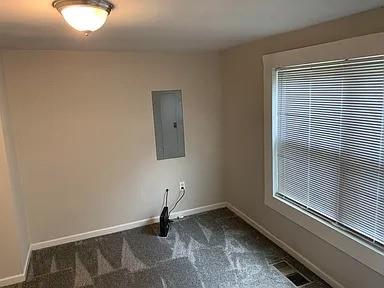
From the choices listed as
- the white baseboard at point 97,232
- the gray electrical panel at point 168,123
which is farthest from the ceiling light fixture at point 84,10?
the white baseboard at point 97,232

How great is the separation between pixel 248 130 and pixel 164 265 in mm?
1623

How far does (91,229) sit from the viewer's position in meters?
3.37

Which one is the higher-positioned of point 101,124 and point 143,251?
point 101,124

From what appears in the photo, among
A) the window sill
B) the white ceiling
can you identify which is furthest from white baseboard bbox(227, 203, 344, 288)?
the white ceiling

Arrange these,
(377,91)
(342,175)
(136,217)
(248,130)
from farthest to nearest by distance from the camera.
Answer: (136,217)
(248,130)
(342,175)
(377,91)

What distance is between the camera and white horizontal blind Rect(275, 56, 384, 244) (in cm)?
193

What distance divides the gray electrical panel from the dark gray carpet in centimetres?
92

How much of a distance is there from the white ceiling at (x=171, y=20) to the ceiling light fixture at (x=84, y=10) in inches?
2.1

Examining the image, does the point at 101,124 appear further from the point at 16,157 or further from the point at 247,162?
the point at 247,162

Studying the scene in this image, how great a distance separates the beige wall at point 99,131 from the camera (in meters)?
2.96

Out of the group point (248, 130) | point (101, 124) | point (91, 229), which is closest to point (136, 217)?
point (91, 229)

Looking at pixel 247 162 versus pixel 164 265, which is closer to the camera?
pixel 164 265

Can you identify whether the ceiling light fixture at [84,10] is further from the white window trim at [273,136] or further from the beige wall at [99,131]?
the beige wall at [99,131]

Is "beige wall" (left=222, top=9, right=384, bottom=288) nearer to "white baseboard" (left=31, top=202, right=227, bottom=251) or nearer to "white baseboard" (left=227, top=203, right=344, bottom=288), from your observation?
"white baseboard" (left=227, top=203, right=344, bottom=288)
